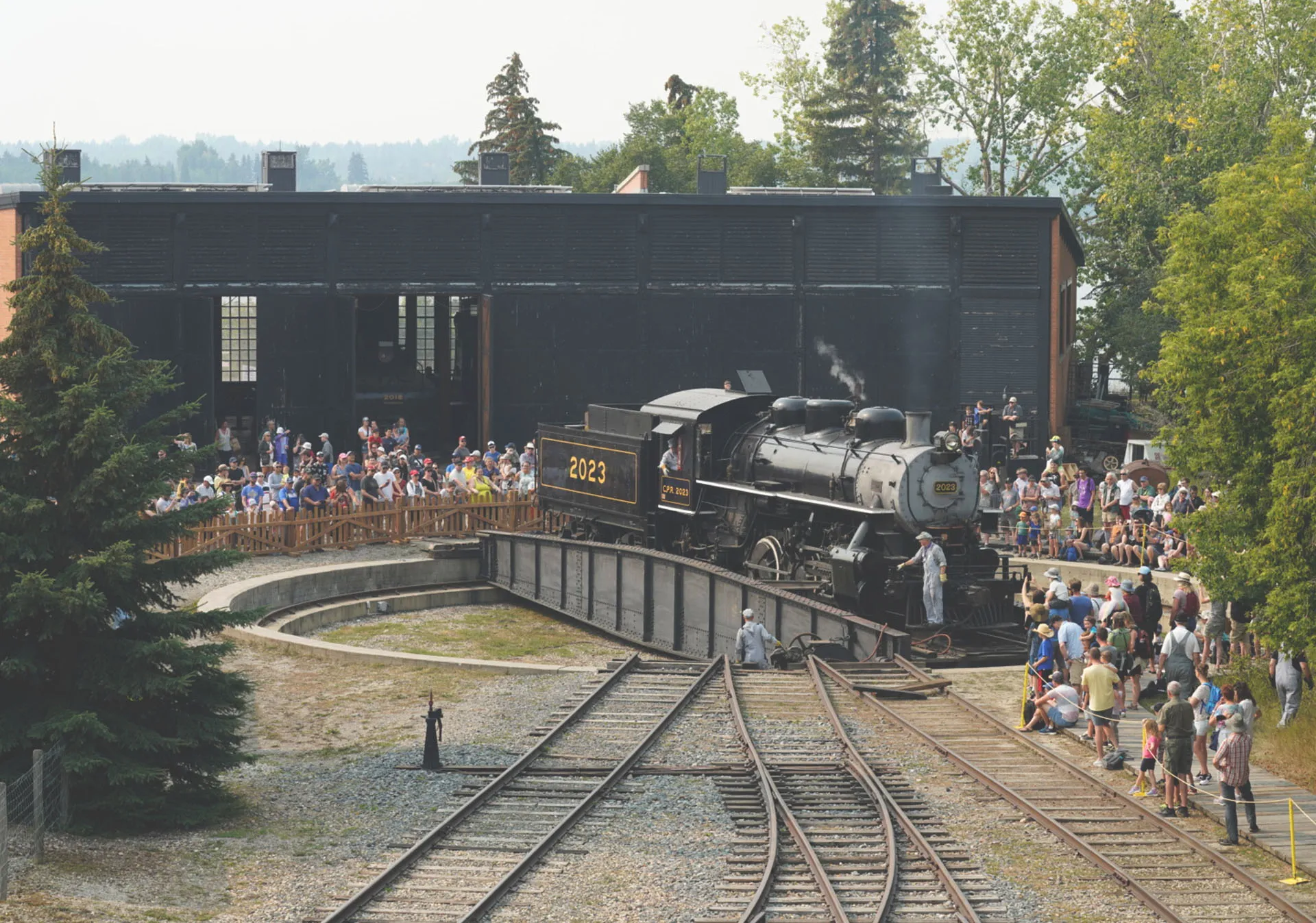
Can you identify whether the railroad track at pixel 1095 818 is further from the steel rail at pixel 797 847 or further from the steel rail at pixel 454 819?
the steel rail at pixel 454 819

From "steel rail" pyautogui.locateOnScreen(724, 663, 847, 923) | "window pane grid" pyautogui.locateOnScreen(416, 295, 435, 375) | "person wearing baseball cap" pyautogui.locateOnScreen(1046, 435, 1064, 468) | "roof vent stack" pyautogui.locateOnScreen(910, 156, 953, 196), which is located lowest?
"steel rail" pyautogui.locateOnScreen(724, 663, 847, 923)

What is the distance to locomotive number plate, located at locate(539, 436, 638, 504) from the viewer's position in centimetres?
3048

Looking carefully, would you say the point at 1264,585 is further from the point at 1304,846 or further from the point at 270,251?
the point at 270,251

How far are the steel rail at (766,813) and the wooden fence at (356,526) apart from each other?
43.8 feet

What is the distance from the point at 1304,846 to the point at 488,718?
9138 mm

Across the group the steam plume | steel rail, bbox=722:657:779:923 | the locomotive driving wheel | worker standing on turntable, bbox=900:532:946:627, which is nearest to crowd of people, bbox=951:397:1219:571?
the locomotive driving wheel

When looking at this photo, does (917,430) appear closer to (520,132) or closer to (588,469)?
(588,469)

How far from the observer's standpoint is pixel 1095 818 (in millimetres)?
15523

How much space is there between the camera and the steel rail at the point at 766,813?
12789mm

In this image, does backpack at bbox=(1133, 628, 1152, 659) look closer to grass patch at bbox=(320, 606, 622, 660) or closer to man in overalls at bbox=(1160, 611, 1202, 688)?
man in overalls at bbox=(1160, 611, 1202, 688)

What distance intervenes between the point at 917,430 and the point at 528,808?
1056 centimetres

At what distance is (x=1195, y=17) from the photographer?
2419 inches

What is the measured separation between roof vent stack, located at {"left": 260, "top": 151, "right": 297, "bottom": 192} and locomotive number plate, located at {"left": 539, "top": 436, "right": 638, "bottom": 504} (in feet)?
50.1

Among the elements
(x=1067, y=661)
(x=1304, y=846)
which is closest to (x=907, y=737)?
(x=1067, y=661)
